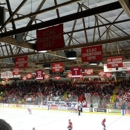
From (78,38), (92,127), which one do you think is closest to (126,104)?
(92,127)

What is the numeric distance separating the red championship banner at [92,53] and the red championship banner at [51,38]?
331 centimetres

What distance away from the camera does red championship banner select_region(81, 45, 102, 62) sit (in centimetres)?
933

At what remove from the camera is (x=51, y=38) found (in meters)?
6.45

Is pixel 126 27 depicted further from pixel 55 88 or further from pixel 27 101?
pixel 55 88

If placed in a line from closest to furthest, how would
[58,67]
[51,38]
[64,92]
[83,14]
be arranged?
[83,14] → [51,38] → [58,67] → [64,92]

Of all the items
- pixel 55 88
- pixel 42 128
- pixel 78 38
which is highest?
pixel 78 38

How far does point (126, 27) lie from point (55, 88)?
2476 cm

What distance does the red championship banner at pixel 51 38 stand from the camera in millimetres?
6203

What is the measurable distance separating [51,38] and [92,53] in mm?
3604

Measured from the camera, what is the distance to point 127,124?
1454 cm

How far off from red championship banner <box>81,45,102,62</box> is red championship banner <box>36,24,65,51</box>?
10.9ft

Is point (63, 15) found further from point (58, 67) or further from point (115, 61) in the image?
point (58, 67)

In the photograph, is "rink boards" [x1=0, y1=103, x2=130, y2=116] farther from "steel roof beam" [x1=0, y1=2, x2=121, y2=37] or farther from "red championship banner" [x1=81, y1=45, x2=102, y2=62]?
"steel roof beam" [x1=0, y1=2, x2=121, y2=37]

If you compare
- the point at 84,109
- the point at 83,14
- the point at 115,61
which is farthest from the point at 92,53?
the point at 84,109
